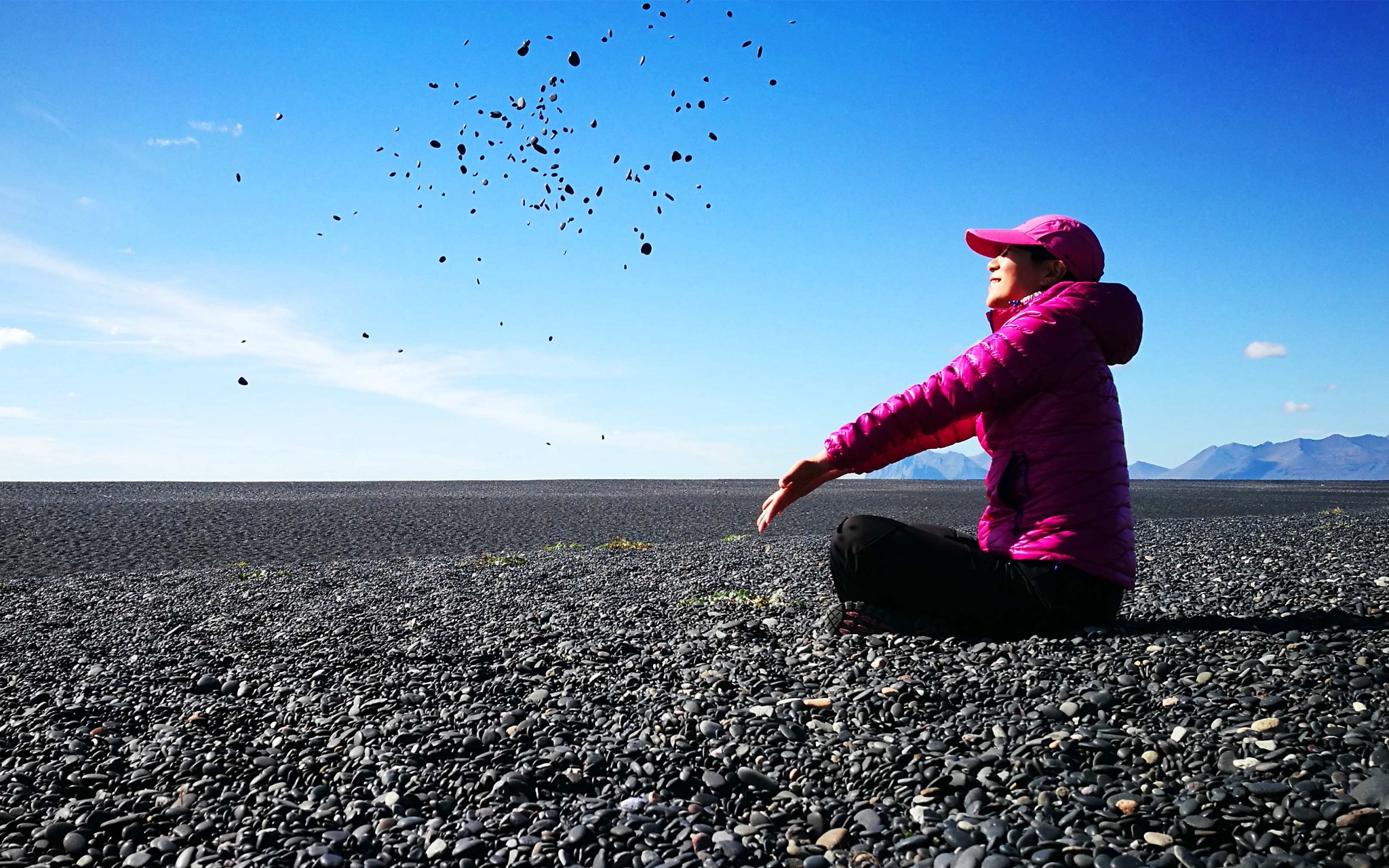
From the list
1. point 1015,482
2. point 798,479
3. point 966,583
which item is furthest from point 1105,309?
point 798,479

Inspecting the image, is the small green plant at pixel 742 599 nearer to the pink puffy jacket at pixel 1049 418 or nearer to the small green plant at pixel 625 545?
the pink puffy jacket at pixel 1049 418

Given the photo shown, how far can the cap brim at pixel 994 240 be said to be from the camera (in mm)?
4969

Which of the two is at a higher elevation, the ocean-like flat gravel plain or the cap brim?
the cap brim

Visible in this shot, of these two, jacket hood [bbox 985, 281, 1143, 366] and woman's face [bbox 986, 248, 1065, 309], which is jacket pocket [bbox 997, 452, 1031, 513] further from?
woman's face [bbox 986, 248, 1065, 309]

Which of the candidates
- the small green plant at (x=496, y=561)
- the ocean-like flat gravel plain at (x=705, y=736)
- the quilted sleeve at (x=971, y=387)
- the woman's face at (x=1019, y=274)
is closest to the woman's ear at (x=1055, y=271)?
→ the woman's face at (x=1019, y=274)

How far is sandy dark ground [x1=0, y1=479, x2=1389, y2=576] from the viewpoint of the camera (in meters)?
16.9

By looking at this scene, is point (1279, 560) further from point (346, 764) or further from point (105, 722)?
point (105, 722)

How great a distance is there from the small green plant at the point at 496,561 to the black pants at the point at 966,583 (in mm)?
8201

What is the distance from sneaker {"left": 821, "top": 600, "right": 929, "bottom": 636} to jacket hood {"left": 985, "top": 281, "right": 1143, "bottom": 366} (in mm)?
1840

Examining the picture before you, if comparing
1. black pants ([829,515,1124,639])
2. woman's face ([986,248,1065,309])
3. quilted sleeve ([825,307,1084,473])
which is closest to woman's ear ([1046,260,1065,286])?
woman's face ([986,248,1065,309])

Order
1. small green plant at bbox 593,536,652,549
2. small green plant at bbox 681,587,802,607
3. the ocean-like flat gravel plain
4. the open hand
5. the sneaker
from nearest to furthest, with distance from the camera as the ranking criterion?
the ocean-like flat gravel plain → the open hand → the sneaker → small green plant at bbox 681,587,802,607 → small green plant at bbox 593,536,652,549

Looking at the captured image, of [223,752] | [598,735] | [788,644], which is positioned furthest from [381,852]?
[788,644]

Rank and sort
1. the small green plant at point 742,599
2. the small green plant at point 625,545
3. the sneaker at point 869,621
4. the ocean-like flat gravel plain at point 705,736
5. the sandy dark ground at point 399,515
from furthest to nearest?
1. the sandy dark ground at point 399,515
2. the small green plant at point 625,545
3. the small green plant at point 742,599
4. the sneaker at point 869,621
5. the ocean-like flat gravel plain at point 705,736

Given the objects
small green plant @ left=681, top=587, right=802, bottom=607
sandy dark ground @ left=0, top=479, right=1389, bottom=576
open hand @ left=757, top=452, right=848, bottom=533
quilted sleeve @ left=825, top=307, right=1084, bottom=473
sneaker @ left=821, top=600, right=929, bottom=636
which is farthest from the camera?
sandy dark ground @ left=0, top=479, right=1389, bottom=576
